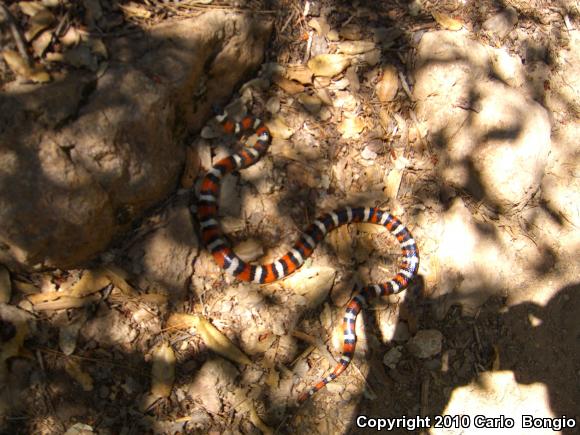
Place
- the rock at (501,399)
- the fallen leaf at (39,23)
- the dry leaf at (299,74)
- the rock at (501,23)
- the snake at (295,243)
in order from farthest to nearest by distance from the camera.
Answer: the rock at (501,23)
the dry leaf at (299,74)
the rock at (501,399)
the snake at (295,243)
the fallen leaf at (39,23)

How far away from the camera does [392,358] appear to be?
4.19 m

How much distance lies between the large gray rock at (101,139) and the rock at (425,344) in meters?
2.74

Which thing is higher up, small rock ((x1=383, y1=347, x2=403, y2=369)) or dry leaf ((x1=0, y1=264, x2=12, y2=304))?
dry leaf ((x1=0, y1=264, x2=12, y2=304))

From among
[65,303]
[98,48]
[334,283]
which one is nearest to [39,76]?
[98,48]

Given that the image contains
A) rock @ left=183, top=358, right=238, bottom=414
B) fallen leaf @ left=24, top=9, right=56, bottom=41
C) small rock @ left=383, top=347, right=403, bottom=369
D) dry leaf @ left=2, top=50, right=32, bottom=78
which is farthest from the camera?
small rock @ left=383, top=347, right=403, bottom=369

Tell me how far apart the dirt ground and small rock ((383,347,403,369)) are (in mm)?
20

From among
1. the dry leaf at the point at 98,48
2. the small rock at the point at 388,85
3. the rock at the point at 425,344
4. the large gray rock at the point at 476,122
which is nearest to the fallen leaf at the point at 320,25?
the small rock at the point at 388,85

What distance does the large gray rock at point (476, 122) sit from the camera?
455 centimetres

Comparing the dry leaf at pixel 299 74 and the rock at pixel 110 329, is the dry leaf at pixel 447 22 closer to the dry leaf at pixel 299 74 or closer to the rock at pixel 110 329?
the dry leaf at pixel 299 74

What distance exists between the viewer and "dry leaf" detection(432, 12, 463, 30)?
472 centimetres

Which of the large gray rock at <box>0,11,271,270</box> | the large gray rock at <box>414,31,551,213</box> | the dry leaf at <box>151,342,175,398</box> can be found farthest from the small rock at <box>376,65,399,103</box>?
the dry leaf at <box>151,342,175,398</box>

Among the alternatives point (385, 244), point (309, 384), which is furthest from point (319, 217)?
point (309, 384)

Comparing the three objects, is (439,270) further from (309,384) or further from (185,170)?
(185,170)

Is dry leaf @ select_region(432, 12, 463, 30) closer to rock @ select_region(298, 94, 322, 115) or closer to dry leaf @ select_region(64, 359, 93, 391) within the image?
rock @ select_region(298, 94, 322, 115)
